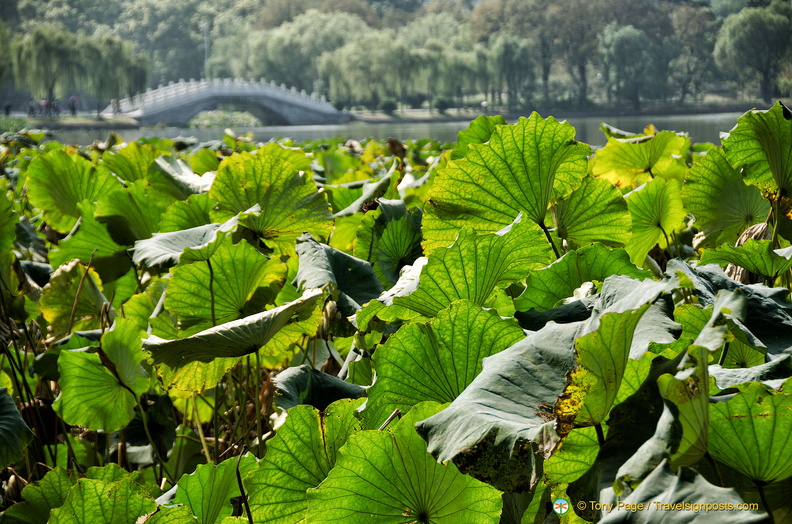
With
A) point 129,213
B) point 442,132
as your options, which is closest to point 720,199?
point 129,213

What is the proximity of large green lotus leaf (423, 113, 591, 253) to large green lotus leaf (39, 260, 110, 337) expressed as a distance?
53 cm

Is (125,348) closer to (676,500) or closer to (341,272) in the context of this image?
(341,272)

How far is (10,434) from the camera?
26.0 inches

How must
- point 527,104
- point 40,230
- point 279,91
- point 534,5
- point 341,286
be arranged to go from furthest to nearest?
1. point 534,5
2. point 527,104
3. point 279,91
4. point 40,230
5. point 341,286

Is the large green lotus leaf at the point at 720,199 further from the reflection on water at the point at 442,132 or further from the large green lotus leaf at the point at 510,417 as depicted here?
the reflection on water at the point at 442,132

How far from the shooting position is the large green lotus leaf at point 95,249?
99cm

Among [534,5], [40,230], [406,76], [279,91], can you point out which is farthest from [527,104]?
[40,230]

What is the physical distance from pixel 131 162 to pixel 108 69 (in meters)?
26.5

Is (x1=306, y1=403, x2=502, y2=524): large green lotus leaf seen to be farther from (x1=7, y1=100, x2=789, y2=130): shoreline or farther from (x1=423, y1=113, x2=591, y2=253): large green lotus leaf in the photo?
(x1=7, y1=100, x2=789, y2=130): shoreline

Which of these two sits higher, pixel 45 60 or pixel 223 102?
pixel 45 60

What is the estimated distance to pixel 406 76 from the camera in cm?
3119

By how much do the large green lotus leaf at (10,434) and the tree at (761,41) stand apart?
15.4 metres

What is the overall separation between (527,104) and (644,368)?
34.2 meters

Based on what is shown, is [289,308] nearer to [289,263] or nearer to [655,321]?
[655,321]
